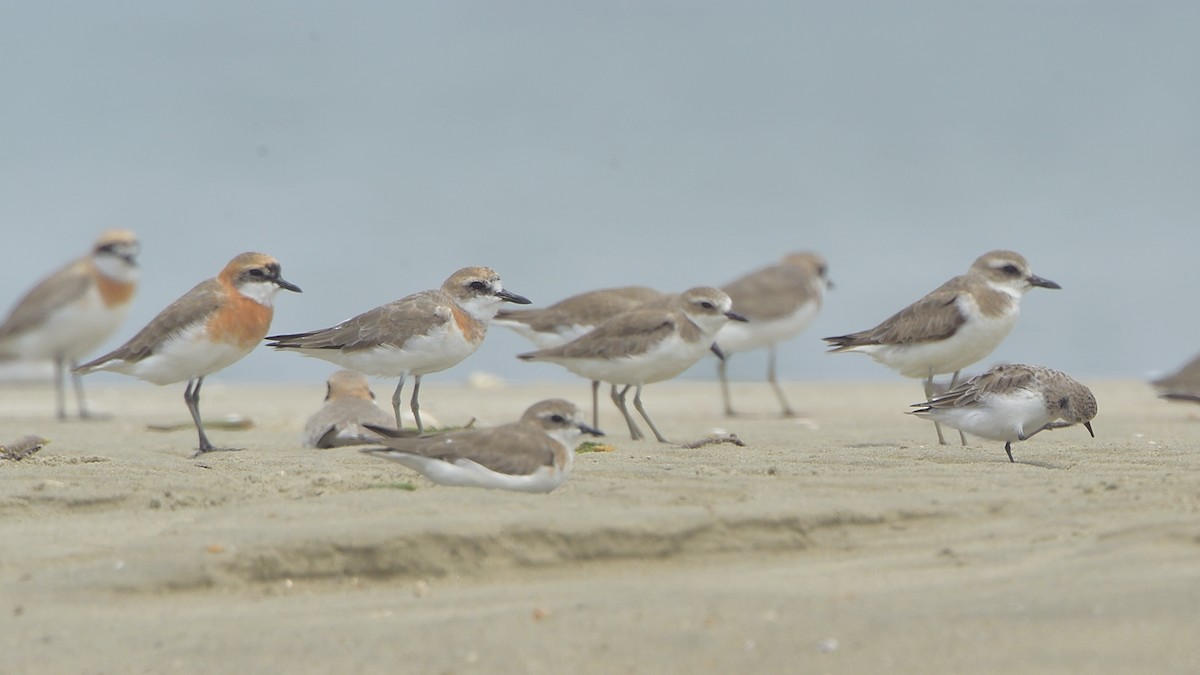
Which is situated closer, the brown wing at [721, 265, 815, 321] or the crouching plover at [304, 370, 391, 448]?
the crouching plover at [304, 370, 391, 448]

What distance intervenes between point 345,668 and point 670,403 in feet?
35.4

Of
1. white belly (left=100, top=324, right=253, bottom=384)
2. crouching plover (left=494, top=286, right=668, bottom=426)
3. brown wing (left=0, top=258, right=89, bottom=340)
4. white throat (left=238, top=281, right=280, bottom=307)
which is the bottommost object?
white belly (left=100, top=324, right=253, bottom=384)

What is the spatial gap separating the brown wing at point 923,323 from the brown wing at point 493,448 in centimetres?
425

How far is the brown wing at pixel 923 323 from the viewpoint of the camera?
1027cm

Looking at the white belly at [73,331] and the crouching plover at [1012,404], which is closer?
the crouching plover at [1012,404]

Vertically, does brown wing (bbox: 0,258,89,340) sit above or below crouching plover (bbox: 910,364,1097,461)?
above

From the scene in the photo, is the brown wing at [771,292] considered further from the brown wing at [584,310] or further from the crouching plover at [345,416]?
the crouching plover at [345,416]

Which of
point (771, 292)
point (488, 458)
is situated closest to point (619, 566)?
point (488, 458)

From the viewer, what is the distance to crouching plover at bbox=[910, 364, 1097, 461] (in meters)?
7.96

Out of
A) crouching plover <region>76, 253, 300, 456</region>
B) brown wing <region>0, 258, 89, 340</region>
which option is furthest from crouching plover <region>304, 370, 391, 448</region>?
brown wing <region>0, 258, 89, 340</region>

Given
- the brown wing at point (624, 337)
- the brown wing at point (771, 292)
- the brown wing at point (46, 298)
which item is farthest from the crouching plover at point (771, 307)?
the brown wing at point (46, 298)

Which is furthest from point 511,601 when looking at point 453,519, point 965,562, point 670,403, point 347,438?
point 670,403

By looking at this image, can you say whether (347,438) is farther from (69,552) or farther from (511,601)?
(511,601)

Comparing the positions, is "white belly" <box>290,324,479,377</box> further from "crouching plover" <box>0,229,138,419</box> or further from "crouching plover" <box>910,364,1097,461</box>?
"crouching plover" <box>0,229,138,419</box>
